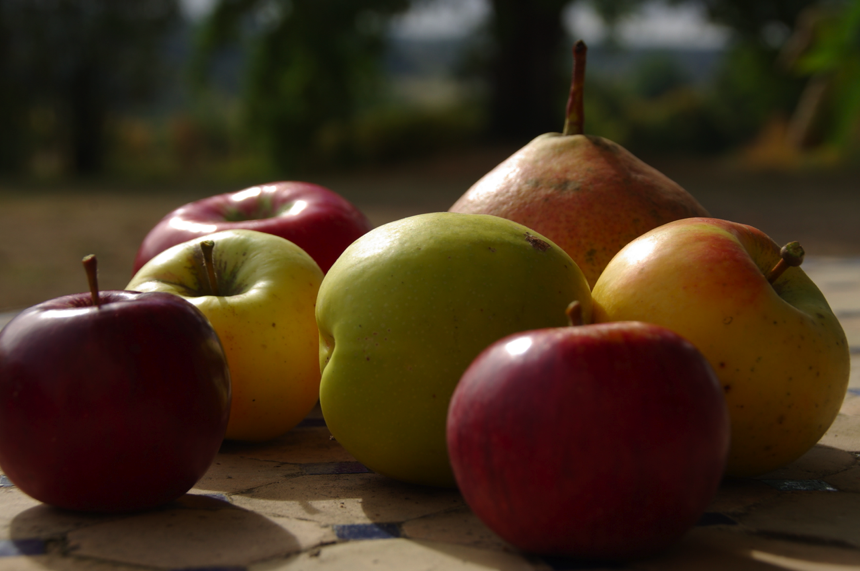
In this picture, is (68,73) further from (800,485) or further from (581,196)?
(800,485)

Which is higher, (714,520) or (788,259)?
(788,259)

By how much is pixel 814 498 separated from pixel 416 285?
0.82 metres

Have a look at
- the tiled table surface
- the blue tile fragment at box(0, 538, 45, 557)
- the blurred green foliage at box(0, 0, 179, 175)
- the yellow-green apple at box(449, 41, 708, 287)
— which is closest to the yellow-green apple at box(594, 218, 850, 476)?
the tiled table surface

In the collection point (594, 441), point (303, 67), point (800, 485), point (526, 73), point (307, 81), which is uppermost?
point (303, 67)

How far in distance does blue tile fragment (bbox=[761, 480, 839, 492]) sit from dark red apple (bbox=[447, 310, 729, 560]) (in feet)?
1.51

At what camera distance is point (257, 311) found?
5.97ft

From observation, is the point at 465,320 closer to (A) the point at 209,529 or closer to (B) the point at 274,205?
(A) the point at 209,529

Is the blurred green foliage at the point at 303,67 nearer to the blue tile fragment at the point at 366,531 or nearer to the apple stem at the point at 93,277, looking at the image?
the apple stem at the point at 93,277

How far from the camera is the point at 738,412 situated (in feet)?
4.89

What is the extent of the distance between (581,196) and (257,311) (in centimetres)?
83

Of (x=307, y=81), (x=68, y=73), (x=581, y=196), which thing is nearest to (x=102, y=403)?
(x=581, y=196)

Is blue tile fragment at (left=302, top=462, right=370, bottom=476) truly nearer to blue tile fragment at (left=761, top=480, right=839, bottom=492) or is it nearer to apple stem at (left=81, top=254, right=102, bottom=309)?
apple stem at (left=81, top=254, right=102, bottom=309)

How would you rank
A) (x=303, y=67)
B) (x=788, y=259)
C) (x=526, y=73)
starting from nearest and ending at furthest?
(x=788, y=259) → (x=526, y=73) → (x=303, y=67)

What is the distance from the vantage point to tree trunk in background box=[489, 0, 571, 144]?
13922mm
